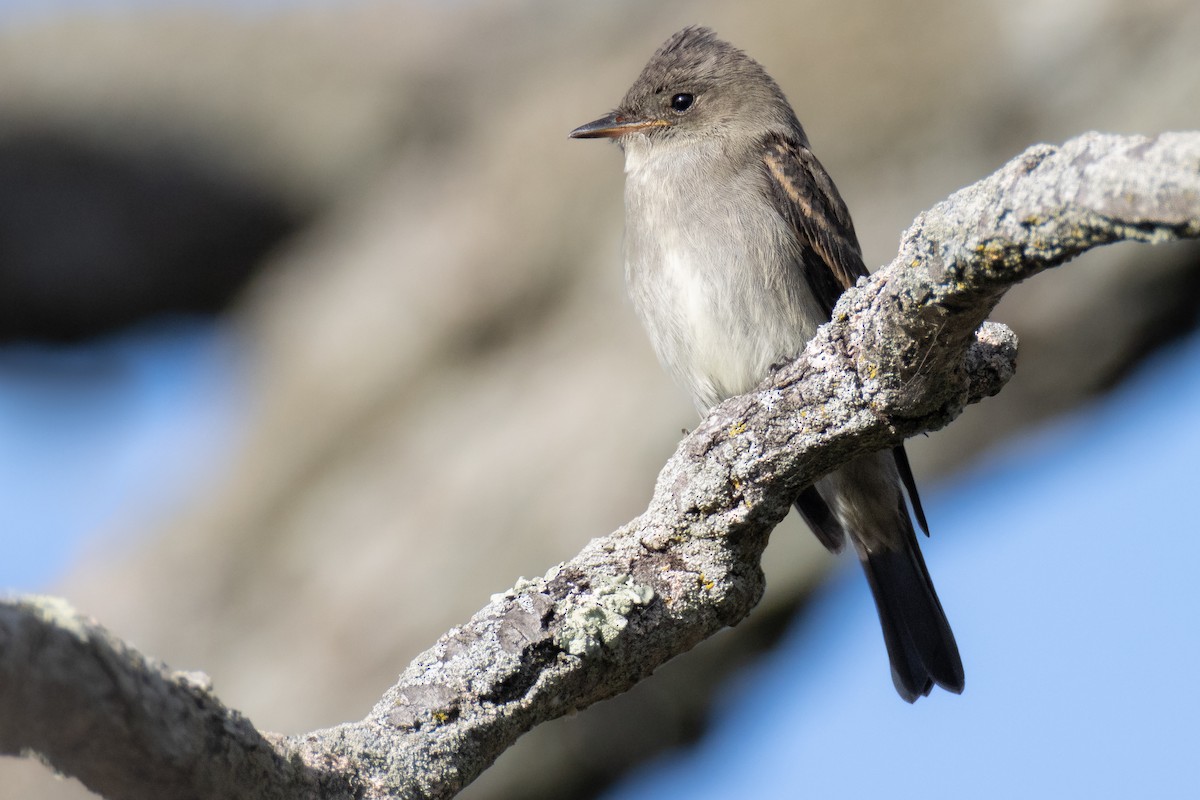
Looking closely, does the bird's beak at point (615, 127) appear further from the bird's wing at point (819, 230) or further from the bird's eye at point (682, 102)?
the bird's wing at point (819, 230)

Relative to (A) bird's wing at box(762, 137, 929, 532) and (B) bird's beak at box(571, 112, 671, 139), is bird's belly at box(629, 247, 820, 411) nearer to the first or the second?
(A) bird's wing at box(762, 137, 929, 532)

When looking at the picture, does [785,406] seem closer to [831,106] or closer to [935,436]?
[935,436]

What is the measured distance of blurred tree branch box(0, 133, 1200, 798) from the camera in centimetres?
172

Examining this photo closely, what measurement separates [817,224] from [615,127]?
1.07m

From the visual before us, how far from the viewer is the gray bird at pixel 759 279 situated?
439 centimetres

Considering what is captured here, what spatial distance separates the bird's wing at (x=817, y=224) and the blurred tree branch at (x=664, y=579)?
1.65 meters

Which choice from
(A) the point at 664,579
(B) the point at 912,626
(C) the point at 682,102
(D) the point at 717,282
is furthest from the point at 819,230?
(A) the point at 664,579

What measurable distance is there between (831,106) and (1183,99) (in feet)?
5.28

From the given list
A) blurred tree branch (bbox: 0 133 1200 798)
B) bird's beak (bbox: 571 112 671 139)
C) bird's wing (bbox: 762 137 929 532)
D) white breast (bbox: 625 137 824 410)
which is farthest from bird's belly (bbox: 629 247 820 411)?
blurred tree branch (bbox: 0 133 1200 798)

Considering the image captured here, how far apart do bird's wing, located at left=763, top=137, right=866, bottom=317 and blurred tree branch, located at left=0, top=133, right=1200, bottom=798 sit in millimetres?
1646

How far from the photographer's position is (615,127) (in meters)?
5.20

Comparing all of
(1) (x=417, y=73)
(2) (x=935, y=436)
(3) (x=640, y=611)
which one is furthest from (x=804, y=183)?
(1) (x=417, y=73)

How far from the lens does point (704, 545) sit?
282cm

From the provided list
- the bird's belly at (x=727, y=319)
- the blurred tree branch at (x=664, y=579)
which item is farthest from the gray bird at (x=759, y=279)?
the blurred tree branch at (x=664, y=579)
